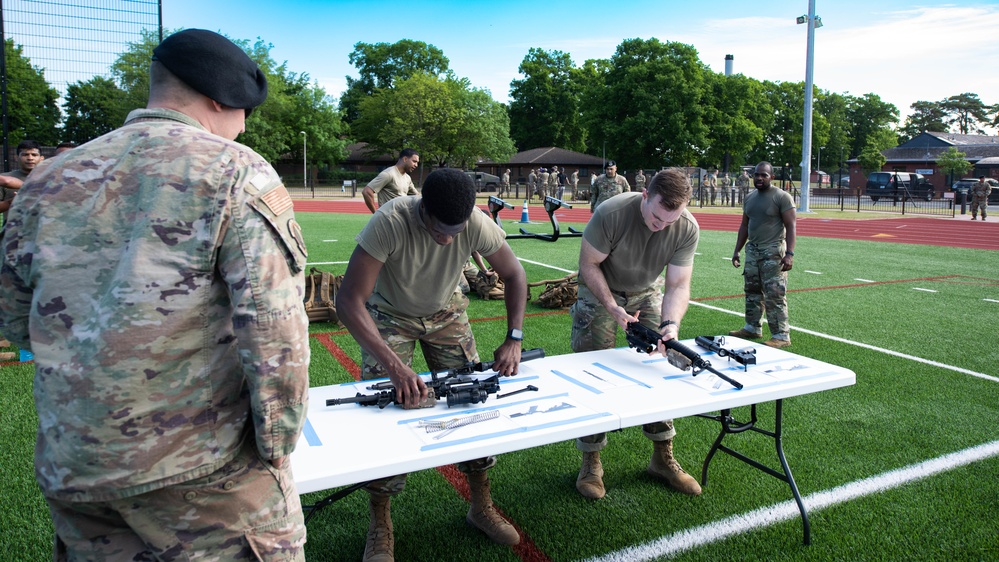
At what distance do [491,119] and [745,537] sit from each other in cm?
6022

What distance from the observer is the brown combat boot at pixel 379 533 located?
308cm

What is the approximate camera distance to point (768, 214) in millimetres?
7340

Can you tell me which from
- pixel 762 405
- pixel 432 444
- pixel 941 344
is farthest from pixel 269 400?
pixel 941 344

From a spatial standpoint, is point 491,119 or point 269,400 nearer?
point 269,400

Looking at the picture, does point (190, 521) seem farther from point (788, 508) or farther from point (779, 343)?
point (779, 343)

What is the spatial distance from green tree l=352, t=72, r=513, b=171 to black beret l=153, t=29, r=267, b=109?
5522 cm

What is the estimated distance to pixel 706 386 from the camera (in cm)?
324

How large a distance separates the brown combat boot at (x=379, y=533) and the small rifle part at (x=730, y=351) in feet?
6.27

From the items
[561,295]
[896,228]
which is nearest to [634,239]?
[561,295]

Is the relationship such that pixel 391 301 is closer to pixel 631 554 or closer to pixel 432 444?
pixel 432 444

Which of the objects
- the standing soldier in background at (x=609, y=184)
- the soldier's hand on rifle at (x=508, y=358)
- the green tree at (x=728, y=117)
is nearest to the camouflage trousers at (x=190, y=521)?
the soldier's hand on rifle at (x=508, y=358)

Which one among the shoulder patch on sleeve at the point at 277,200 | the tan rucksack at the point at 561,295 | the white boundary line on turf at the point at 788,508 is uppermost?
the shoulder patch on sleeve at the point at 277,200

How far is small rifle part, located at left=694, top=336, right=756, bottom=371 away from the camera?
3.54 m

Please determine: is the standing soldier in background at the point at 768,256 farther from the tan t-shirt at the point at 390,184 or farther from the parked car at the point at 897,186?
the parked car at the point at 897,186
